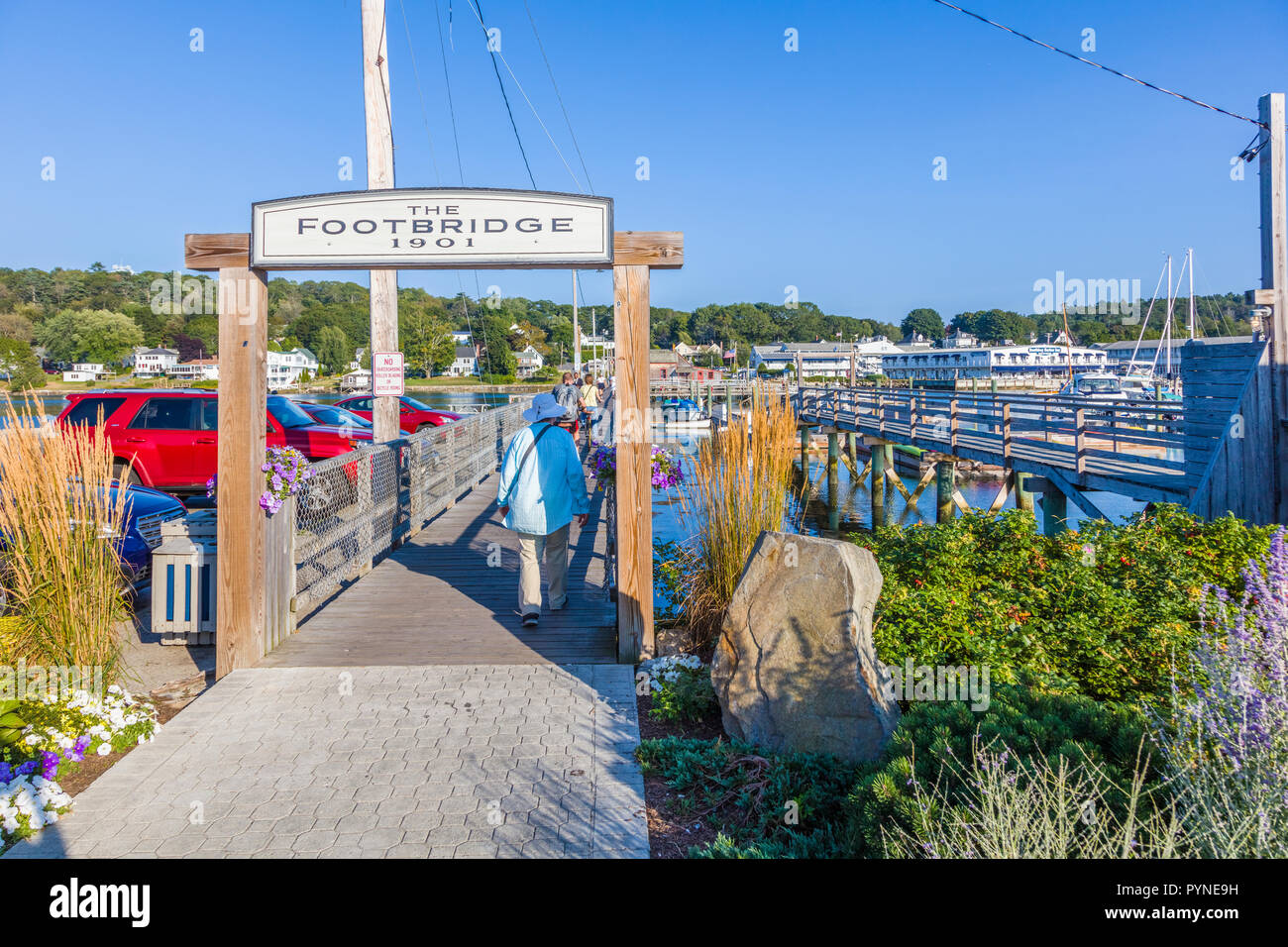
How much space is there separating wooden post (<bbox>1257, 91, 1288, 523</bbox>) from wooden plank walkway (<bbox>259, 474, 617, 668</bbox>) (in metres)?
6.77

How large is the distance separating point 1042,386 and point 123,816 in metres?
85.7

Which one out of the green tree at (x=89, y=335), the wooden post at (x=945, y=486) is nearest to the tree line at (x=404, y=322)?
the green tree at (x=89, y=335)

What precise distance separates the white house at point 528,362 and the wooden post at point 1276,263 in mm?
111533

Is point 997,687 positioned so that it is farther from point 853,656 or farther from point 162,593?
point 162,593

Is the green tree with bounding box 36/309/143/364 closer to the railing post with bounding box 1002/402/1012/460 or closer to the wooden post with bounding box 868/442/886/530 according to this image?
the wooden post with bounding box 868/442/886/530

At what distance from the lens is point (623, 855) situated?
11.3 feet

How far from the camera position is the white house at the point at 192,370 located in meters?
51.0

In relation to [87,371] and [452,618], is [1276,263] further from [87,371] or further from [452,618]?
[87,371]

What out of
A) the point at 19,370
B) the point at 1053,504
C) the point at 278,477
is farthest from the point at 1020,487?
the point at 19,370

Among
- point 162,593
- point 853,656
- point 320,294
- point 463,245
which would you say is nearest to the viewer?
point 853,656

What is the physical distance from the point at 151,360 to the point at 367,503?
59.2m

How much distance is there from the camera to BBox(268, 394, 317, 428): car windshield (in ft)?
42.6

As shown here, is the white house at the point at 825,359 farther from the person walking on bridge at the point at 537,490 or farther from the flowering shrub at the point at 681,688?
the flowering shrub at the point at 681,688
